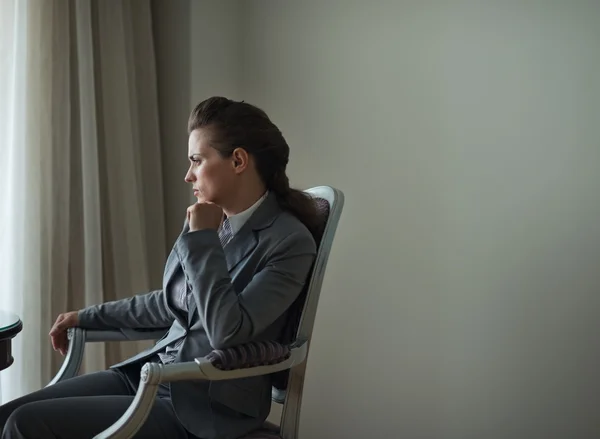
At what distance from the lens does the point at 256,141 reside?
145cm

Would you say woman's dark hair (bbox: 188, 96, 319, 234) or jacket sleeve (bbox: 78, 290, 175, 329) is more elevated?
woman's dark hair (bbox: 188, 96, 319, 234)

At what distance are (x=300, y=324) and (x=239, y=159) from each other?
356 millimetres

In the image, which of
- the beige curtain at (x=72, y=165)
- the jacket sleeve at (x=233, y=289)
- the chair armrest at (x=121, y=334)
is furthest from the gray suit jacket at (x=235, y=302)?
the beige curtain at (x=72, y=165)

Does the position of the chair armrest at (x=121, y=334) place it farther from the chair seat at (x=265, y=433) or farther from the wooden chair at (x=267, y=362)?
the chair seat at (x=265, y=433)

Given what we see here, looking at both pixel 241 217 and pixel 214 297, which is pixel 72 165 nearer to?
pixel 241 217

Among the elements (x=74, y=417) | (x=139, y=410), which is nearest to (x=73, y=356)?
(x=74, y=417)

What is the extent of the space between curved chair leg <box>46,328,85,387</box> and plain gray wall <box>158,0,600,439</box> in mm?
940

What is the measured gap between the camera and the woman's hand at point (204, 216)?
1366mm

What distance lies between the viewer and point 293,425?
1.45m

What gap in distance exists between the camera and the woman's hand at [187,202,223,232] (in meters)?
1.37

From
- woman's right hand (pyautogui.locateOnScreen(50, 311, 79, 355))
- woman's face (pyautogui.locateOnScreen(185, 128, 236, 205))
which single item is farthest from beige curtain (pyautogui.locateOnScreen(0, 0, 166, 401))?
woman's face (pyautogui.locateOnScreen(185, 128, 236, 205))

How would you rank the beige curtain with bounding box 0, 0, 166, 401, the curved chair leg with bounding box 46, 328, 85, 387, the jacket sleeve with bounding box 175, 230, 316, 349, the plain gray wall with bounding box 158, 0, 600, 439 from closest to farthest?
the jacket sleeve with bounding box 175, 230, 316, 349, the curved chair leg with bounding box 46, 328, 85, 387, the plain gray wall with bounding box 158, 0, 600, 439, the beige curtain with bounding box 0, 0, 166, 401

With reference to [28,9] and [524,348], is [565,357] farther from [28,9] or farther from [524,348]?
[28,9]

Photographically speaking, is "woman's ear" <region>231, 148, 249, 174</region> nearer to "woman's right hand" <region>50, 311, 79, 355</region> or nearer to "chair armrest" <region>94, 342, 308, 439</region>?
"chair armrest" <region>94, 342, 308, 439</region>
